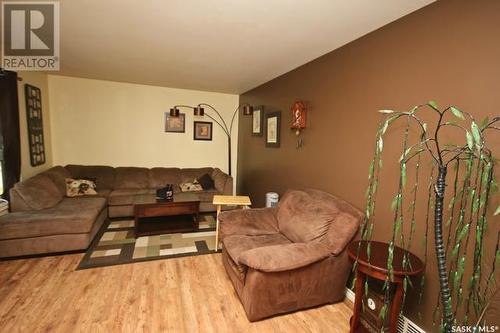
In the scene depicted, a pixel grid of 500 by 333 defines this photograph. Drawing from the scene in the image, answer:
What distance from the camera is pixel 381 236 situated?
198 centimetres

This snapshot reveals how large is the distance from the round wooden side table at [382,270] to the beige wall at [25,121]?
4155 mm

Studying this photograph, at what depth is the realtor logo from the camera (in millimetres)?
1883

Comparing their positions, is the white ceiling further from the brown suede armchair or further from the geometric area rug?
the geometric area rug

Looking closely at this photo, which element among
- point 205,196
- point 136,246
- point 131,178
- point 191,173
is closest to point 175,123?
point 191,173

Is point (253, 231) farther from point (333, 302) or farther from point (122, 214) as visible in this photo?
point (122, 214)

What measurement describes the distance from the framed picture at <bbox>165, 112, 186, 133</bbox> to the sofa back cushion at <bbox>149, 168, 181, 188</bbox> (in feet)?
2.64

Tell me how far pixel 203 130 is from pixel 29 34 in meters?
3.01

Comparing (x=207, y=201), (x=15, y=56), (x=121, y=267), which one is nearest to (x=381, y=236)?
(x=121, y=267)

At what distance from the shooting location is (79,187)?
376 centimetres

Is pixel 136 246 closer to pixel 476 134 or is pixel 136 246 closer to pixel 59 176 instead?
pixel 59 176

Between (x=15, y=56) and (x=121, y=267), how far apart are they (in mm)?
2706

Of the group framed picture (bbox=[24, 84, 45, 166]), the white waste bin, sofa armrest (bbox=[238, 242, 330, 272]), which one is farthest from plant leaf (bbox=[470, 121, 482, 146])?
framed picture (bbox=[24, 84, 45, 166])

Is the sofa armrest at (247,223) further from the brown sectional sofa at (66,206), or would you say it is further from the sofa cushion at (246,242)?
the brown sectional sofa at (66,206)

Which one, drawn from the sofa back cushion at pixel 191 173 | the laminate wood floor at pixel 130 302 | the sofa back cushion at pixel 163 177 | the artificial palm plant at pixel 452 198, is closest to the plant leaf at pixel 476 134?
the artificial palm plant at pixel 452 198
